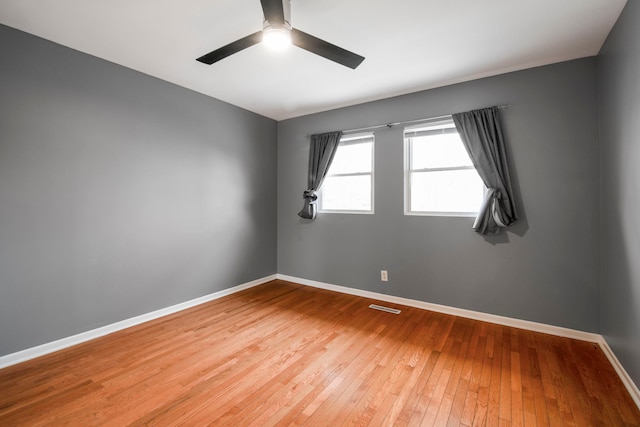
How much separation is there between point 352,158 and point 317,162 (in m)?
0.52

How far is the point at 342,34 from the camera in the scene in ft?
7.40

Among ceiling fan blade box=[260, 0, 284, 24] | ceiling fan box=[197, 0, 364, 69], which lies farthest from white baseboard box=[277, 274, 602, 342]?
ceiling fan blade box=[260, 0, 284, 24]

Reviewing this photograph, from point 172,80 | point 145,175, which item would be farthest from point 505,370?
point 172,80

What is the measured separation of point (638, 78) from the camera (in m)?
1.73

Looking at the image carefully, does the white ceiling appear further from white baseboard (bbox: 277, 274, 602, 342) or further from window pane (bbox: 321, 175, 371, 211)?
white baseboard (bbox: 277, 274, 602, 342)

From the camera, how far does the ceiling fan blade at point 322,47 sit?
5.99 ft

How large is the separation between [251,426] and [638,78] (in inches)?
124

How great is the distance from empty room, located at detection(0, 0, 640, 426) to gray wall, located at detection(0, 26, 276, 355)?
0.06 ft

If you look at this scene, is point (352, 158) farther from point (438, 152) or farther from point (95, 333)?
point (95, 333)

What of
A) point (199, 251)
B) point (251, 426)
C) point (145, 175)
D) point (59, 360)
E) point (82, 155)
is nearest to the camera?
point (251, 426)

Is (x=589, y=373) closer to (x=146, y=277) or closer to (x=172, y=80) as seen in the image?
(x=146, y=277)

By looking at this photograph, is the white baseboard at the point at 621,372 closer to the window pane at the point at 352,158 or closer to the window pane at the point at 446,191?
the window pane at the point at 446,191

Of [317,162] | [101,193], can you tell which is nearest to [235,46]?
[101,193]

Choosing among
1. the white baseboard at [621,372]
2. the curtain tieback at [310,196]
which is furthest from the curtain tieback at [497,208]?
the curtain tieback at [310,196]
